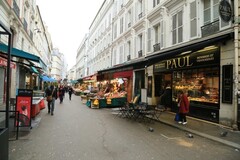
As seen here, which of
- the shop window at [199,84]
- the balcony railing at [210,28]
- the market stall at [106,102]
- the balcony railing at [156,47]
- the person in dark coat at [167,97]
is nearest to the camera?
the balcony railing at [210,28]

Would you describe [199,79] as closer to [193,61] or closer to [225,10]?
[193,61]

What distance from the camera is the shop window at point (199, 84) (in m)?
10.8

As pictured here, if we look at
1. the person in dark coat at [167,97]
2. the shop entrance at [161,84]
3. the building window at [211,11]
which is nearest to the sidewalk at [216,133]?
the person in dark coat at [167,97]

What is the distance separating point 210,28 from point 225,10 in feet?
6.02

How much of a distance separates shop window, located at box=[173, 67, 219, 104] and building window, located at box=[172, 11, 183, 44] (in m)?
2.07

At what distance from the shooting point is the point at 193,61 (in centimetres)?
1194

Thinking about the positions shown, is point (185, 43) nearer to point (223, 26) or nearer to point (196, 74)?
point (196, 74)

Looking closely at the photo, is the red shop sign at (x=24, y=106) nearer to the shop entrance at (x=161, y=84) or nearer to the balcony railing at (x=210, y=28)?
the balcony railing at (x=210, y=28)

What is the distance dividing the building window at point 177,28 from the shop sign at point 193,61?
1306mm

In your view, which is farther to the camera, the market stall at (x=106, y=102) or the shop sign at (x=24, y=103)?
the market stall at (x=106, y=102)

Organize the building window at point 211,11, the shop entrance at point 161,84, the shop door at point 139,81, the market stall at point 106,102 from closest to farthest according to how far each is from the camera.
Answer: the building window at point 211,11 < the shop entrance at point 161,84 < the market stall at point 106,102 < the shop door at point 139,81

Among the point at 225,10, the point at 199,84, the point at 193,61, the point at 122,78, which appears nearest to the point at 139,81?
the point at 122,78

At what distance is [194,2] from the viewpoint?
40.1ft

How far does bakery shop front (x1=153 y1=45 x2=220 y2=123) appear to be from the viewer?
10578mm
